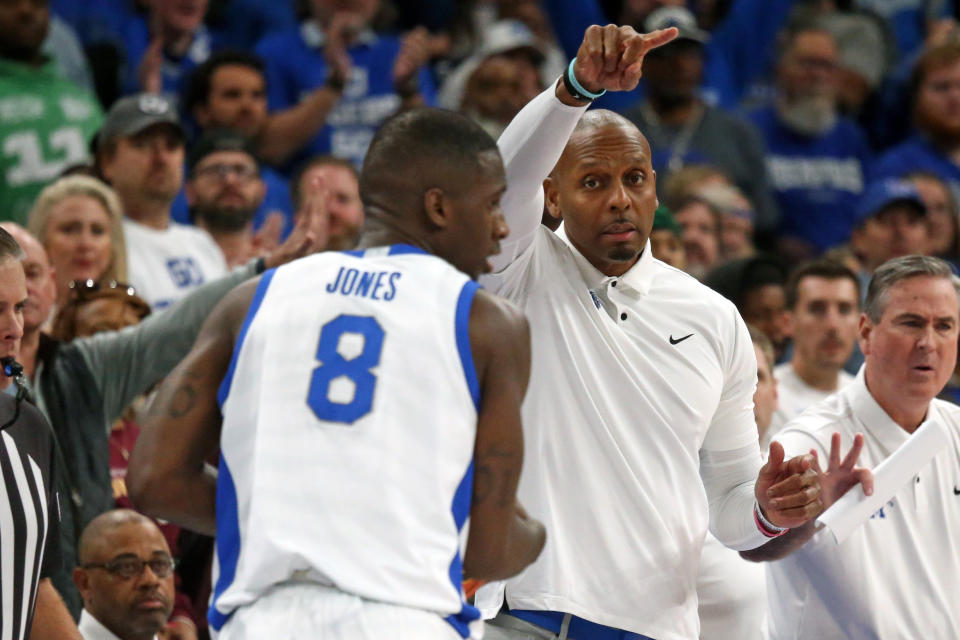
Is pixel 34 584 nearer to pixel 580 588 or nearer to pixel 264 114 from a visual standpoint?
pixel 580 588

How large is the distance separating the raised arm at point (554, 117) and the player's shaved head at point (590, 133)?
39 centimetres

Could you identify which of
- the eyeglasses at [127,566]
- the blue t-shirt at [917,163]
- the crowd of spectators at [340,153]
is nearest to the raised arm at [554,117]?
the crowd of spectators at [340,153]

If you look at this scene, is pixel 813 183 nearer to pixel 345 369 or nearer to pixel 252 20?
pixel 252 20

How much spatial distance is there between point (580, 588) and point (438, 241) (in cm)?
128

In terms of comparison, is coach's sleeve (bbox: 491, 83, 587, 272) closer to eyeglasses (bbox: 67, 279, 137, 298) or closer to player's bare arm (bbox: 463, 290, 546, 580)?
player's bare arm (bbox: 463, 290, 546, 580)

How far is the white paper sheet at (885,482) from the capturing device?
4699 mm

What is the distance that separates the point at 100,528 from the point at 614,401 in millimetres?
2051

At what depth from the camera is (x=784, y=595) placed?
5.43 metres

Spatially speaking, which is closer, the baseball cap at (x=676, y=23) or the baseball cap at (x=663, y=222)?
the baseball cap at (x=663, y=222)

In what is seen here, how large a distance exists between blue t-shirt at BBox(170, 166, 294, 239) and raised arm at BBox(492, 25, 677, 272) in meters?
5.08

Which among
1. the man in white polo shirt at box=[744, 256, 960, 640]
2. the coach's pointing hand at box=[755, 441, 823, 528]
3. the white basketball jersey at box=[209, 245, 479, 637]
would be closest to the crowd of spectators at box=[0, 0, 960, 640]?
the man in white polo shirt at box=[744, 256, 960, 640]

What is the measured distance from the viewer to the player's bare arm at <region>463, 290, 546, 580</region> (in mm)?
3287

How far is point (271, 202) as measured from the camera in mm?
9320

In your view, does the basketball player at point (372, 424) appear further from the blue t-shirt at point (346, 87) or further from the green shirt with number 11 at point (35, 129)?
the blue t-shirt at point (346, 87)
